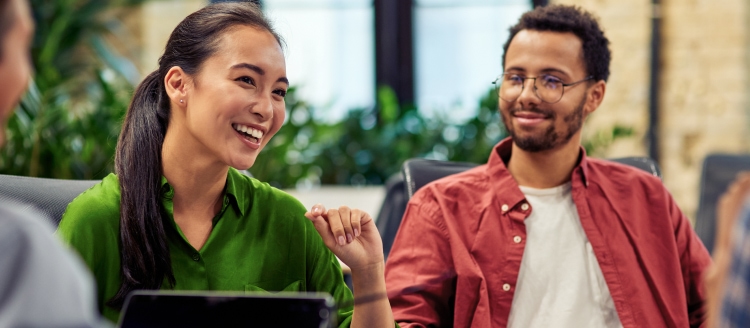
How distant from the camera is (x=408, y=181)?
6.49 ft

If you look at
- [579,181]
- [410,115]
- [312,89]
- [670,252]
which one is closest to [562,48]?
[579,181]

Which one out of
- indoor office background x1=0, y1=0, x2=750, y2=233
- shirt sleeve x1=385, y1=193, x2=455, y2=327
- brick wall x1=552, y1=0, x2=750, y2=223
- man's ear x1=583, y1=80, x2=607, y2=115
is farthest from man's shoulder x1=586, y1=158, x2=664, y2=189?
brick wall x1=552, y1=0, x2=750, y2=223

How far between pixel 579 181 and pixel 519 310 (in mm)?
349

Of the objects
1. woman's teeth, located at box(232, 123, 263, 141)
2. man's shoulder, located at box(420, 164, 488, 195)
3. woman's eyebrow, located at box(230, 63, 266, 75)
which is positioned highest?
woman's eyebrow, located at box(230, 63, 266, 75)

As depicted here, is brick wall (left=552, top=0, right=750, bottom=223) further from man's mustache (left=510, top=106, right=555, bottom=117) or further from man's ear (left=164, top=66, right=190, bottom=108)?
man's ear (left=164, top=66, right=190, bottom=108)

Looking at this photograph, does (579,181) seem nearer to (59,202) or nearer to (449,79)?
(59,202)

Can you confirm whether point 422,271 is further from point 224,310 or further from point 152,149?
point 224,310

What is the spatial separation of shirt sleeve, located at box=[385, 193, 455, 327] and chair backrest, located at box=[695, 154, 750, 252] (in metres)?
1.14

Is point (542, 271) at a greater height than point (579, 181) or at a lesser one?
lesser

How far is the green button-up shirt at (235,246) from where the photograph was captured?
1.30m

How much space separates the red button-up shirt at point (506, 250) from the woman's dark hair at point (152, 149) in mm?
501

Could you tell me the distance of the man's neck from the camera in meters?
1.83

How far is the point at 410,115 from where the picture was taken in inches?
161

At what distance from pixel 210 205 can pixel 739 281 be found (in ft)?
3.21
